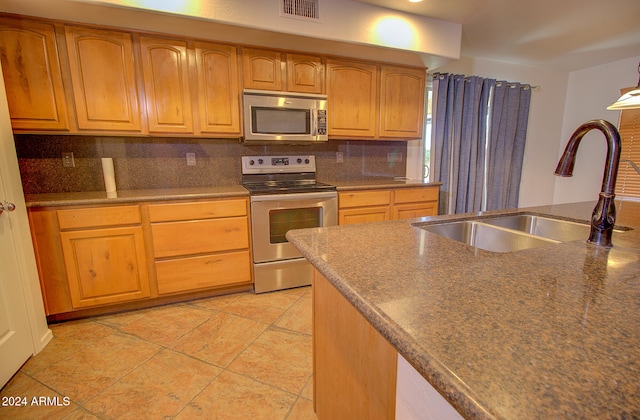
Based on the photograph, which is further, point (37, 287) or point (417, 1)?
point (417, 1)

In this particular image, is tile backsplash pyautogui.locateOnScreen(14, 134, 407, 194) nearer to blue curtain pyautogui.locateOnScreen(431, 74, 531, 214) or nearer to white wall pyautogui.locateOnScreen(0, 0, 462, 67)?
white wall pyautogui.locateOnScreen(0, 0, 462, 67)

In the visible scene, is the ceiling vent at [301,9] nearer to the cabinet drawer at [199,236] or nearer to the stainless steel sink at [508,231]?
the cabinet drawer at [199,236]

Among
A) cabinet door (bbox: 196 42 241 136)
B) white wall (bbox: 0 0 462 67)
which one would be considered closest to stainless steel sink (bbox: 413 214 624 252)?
white wall (bbox: 0 0 462 67)

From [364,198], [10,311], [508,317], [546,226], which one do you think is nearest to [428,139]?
[364,198]

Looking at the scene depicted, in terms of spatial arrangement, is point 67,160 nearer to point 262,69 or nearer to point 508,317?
point 262,69

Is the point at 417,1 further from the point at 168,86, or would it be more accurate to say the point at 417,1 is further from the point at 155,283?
the point at 155,283

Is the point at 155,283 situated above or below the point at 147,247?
below

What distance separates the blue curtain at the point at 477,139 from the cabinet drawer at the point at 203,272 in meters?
2.48

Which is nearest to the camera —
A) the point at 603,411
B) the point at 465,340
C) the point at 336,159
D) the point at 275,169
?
the point at 603,411

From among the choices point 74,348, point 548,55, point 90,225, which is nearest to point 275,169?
point 90,225

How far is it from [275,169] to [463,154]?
231 centimetres

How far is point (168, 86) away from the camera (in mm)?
2281

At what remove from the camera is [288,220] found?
2.55 m

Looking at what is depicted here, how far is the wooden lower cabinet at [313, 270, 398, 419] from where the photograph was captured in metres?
0.74
